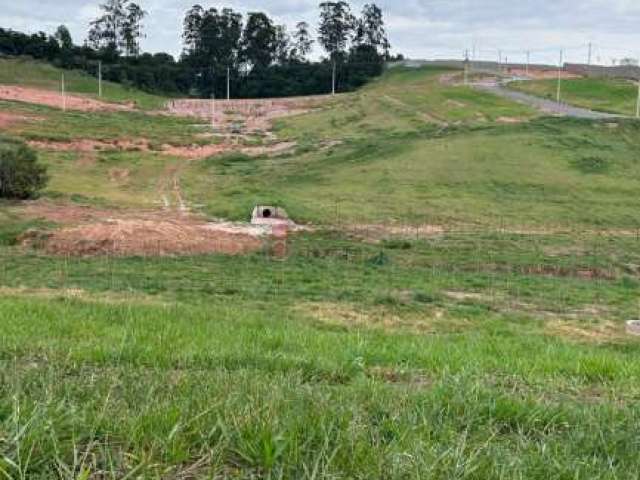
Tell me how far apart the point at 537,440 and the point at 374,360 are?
2.48 m

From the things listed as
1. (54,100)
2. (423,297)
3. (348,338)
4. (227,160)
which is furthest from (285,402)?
(54,100)

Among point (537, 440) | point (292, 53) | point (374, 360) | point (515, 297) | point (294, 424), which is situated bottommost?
point (515, 297)

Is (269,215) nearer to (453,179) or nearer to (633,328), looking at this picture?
(453,179)

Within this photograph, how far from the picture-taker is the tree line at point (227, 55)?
97.1 meters

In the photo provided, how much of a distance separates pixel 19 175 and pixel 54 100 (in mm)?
45874

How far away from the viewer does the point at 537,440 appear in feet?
11.6

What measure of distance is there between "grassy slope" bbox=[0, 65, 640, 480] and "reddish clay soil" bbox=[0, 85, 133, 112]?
29.4m

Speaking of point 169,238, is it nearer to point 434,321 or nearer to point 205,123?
point 434,321

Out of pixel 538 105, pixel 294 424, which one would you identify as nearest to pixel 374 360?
pixel 294 424

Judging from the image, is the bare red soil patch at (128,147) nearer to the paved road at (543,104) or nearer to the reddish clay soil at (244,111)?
the reddish clay soil at (244,111)

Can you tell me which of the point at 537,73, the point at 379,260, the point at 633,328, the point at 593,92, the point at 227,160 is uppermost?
the point at 537,73

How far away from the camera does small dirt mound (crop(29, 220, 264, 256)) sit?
18484 millimetres

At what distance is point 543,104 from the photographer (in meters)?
66.2

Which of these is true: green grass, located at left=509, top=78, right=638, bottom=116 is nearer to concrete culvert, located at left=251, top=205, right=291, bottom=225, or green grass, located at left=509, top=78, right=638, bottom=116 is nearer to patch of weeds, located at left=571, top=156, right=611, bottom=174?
patch of weeds, located at left=571, top=156, right=611, bottom=174
